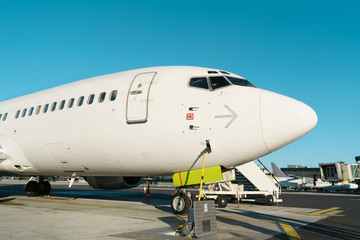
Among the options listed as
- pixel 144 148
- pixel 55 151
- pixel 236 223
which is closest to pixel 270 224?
pixel 236 223

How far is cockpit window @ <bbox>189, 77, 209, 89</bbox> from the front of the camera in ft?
31.1

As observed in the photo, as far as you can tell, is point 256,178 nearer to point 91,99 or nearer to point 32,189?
point 91,99

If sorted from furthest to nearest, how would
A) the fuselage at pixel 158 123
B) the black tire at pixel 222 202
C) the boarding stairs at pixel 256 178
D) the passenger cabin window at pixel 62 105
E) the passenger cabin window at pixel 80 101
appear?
1. the boarding stairs at pixel 256 178
2. the black tire at pixel 222 202
3. the passenger cabin window at pixel 62 105
4. the passenger cabin window at pixel 80 101
5. the fuselage at pixel 158 123

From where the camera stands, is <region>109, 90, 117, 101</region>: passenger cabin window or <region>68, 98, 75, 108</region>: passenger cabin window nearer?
<region>109, 90, 117, 101</region>: passenger cabin window

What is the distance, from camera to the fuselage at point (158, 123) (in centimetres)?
837

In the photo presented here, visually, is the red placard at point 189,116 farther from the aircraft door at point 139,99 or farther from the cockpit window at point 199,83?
the aircraft door at point 139,99

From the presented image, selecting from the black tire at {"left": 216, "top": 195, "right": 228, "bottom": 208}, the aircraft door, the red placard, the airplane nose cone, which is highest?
the aircraft door

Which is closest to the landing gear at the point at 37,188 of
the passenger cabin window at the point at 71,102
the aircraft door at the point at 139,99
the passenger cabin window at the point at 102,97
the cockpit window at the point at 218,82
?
the passenger cabin window at the point at 71,102

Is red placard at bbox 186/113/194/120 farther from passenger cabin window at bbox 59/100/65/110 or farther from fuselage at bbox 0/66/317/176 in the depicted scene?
passenger cabin window at bbox 59/100/65/110

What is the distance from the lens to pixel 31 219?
921 centimetres

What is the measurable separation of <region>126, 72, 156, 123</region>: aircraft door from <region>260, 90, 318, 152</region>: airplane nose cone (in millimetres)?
3554

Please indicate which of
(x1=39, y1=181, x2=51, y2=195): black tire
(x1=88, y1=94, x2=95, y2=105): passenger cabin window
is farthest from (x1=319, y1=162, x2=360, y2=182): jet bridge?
(x1=88, y1=94, x2=95, y2=105): passenger cabin window

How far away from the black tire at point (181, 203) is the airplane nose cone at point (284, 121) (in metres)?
2.86

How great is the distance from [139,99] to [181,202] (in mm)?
3415
